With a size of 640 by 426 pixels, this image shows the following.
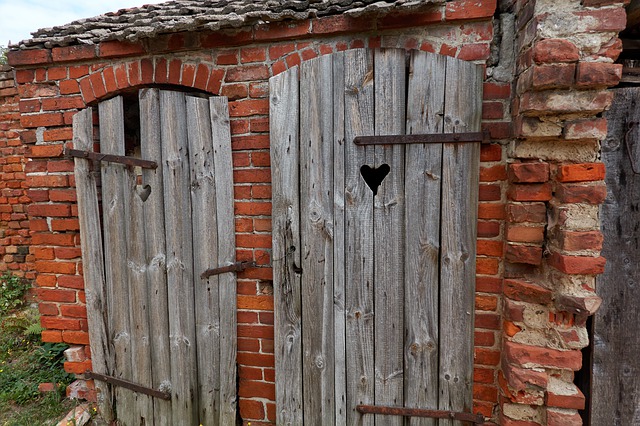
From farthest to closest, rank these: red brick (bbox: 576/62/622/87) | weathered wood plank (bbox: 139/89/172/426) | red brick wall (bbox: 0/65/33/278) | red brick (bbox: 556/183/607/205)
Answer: red brick wall (bbox: 0/65/33/278)
weathered wood plank (bbox: 139/89/172/426)
red brick (bbox: 556/183/607/205)
red brick (bbox: 576/62/622/87)

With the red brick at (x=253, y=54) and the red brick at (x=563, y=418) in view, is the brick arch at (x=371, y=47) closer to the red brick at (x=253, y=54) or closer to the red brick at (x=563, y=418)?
the red brick at (x=253, y=54)

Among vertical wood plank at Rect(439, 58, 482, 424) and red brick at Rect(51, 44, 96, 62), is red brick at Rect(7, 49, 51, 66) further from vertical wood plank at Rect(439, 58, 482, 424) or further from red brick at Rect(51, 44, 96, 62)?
vertical wood plank at Rect(439, 58, 482, 424)

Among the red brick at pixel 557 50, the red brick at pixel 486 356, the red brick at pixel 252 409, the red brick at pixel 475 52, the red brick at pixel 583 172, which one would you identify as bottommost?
the red brick at pixel 252 409

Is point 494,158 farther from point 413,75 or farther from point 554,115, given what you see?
point 413,75

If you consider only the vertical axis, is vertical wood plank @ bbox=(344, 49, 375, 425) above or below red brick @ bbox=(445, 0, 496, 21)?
below

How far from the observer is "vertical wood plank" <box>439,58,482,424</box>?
70.6 inches

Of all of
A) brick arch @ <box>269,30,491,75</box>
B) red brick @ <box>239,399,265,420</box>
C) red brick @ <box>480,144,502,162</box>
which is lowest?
red brick @ <box>239,399,265,420</box>

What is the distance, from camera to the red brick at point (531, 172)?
1.64m

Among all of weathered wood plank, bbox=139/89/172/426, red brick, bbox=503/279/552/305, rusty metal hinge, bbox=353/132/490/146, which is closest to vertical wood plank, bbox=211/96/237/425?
weathered wood plank, bbox=139/89/172/426

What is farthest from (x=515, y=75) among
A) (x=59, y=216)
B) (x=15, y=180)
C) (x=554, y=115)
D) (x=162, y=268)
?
(x=15, y=180)

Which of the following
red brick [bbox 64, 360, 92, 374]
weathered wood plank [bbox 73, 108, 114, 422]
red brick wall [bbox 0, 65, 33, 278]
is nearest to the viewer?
weathered wood plank [bbox 73, 108, 114, 422]

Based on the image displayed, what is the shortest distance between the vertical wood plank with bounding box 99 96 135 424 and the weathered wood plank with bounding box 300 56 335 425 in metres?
1.19

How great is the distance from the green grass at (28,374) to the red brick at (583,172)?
3.44 m

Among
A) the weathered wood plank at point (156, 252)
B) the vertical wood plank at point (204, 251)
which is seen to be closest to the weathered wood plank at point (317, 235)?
the vertical wood plank at point (204, 251)
